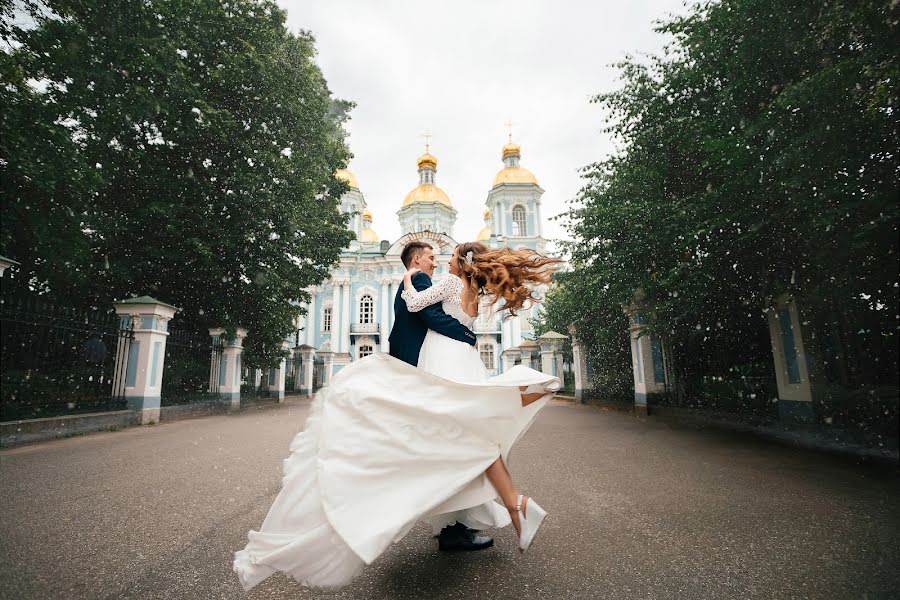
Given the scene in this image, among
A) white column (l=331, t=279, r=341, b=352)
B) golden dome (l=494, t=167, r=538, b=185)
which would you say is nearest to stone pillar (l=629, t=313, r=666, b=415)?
white column (l=331, t=279, r=341, b=352)

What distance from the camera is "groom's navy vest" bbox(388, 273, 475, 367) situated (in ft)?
8.11

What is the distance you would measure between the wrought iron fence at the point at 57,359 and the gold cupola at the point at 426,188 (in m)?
34.6

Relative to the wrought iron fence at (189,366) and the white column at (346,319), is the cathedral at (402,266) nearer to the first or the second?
the white column at (346,319)

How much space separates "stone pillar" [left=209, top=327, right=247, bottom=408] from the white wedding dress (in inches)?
460

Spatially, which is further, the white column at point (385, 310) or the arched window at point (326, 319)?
the arched window at point (326, 319)

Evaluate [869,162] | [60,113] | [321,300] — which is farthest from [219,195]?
[321,300]

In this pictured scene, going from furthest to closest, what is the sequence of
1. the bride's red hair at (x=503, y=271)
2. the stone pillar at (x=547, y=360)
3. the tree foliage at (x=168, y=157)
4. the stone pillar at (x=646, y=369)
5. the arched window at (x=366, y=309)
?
the arched window at (x=366, y=309), the stone pillar at (x=547, y=360), the stone pillar at (x=646, y=369), the tree foliage at (x=168, y=157), the bride's red hair at (x=503, y=271)

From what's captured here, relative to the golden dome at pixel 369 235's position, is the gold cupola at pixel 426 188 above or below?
above

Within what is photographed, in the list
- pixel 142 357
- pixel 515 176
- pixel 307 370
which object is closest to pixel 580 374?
pixel 142 357

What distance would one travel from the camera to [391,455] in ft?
6.53

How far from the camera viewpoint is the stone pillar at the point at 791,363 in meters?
6.48

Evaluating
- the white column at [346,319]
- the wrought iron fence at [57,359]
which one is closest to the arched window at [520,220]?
the white column at [346,319]

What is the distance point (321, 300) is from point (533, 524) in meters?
35.5

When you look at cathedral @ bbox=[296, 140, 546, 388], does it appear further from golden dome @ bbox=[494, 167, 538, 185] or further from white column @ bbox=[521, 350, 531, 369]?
white column @ bbox=[521, 350, 531, 369]
